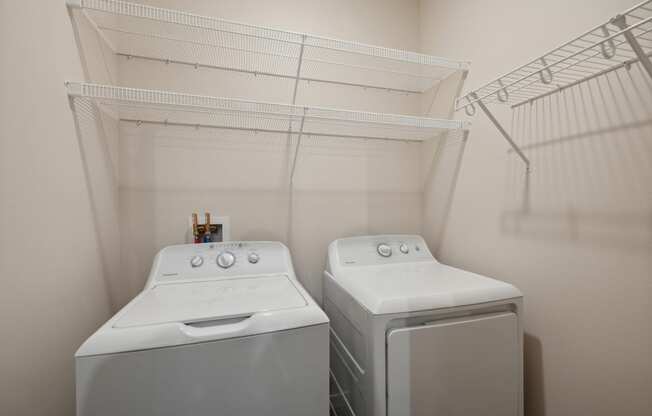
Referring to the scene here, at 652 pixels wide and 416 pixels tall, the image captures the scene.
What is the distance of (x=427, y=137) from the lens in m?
1.89

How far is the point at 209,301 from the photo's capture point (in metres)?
0.99

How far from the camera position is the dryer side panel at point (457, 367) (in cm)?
97

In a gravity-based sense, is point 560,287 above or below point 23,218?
below

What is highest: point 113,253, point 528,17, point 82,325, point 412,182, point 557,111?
point 528,17

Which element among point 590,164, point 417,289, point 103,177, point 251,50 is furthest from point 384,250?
point 103,177

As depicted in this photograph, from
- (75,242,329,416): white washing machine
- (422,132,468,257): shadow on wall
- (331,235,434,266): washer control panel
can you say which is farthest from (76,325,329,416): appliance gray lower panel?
(422,132,468,257): shadow on wall

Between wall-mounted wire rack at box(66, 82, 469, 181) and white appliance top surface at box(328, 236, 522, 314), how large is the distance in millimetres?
633

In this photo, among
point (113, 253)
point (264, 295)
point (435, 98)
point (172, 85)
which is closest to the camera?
point (264, 295)

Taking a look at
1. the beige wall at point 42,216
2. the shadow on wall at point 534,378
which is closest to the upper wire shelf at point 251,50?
the beige wall at point 42,216

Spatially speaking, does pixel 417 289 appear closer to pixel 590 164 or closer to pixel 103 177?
pixel 590 164

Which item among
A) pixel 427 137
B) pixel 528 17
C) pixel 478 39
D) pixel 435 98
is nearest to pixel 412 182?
pixel 427 137

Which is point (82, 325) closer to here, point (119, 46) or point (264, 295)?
point (264, 295)

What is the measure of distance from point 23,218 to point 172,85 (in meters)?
0.98

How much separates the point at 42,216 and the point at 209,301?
591 mm
